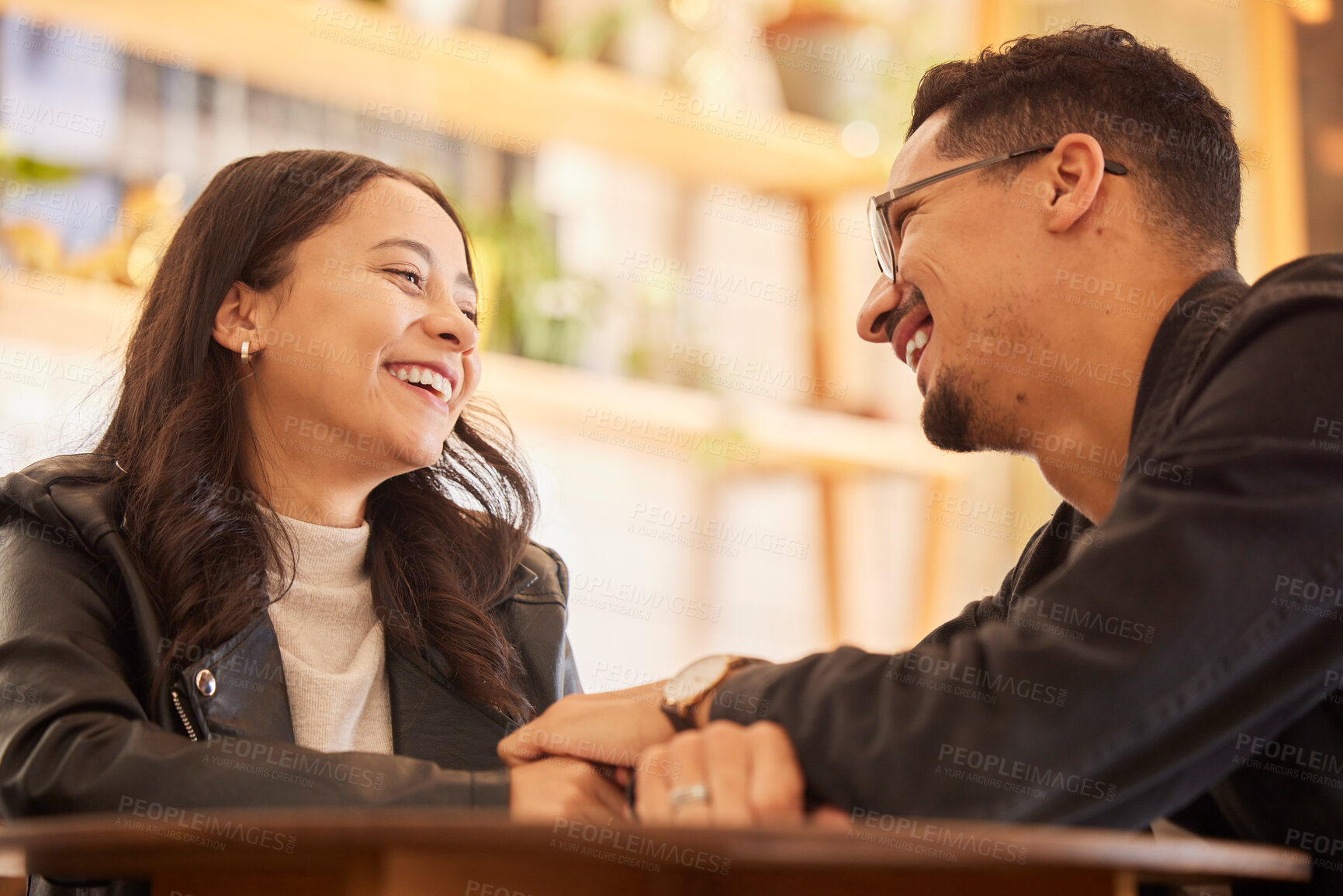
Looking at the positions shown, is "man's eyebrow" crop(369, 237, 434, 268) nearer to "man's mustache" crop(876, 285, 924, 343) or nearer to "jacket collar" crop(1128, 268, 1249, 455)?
"man's mustache" crop(876, 285, 924, 343)

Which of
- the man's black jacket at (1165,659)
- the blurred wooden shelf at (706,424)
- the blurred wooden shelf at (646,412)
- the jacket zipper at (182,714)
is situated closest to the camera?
the man's black jacket at (1165,659)

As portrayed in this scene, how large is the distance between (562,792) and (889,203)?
33.6 inches

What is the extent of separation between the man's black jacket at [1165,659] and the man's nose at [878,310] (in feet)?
1.73

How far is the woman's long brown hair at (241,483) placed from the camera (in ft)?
4.32

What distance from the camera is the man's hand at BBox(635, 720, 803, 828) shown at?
34.3 inches

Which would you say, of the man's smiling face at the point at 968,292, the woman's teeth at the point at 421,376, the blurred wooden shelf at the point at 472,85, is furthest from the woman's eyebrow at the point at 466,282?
the blurred wooden shelf at the point at 472,85

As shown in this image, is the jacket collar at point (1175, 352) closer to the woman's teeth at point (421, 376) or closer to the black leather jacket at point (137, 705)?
the black leather jacket at point (137, 705)

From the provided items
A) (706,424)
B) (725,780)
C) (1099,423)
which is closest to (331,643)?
(725,780)

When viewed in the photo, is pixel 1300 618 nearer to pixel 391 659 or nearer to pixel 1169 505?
pixel 1169 505

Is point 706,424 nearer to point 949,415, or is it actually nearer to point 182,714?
point 949,415

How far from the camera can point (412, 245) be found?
60.3 inches

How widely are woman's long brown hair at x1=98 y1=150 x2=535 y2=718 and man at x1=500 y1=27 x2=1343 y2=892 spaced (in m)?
0.39

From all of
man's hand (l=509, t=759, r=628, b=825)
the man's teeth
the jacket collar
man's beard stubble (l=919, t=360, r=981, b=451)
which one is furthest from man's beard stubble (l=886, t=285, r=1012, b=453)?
man's hand (l=509, t=759, r=628, b=825)

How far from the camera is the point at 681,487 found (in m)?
A: 3.65
